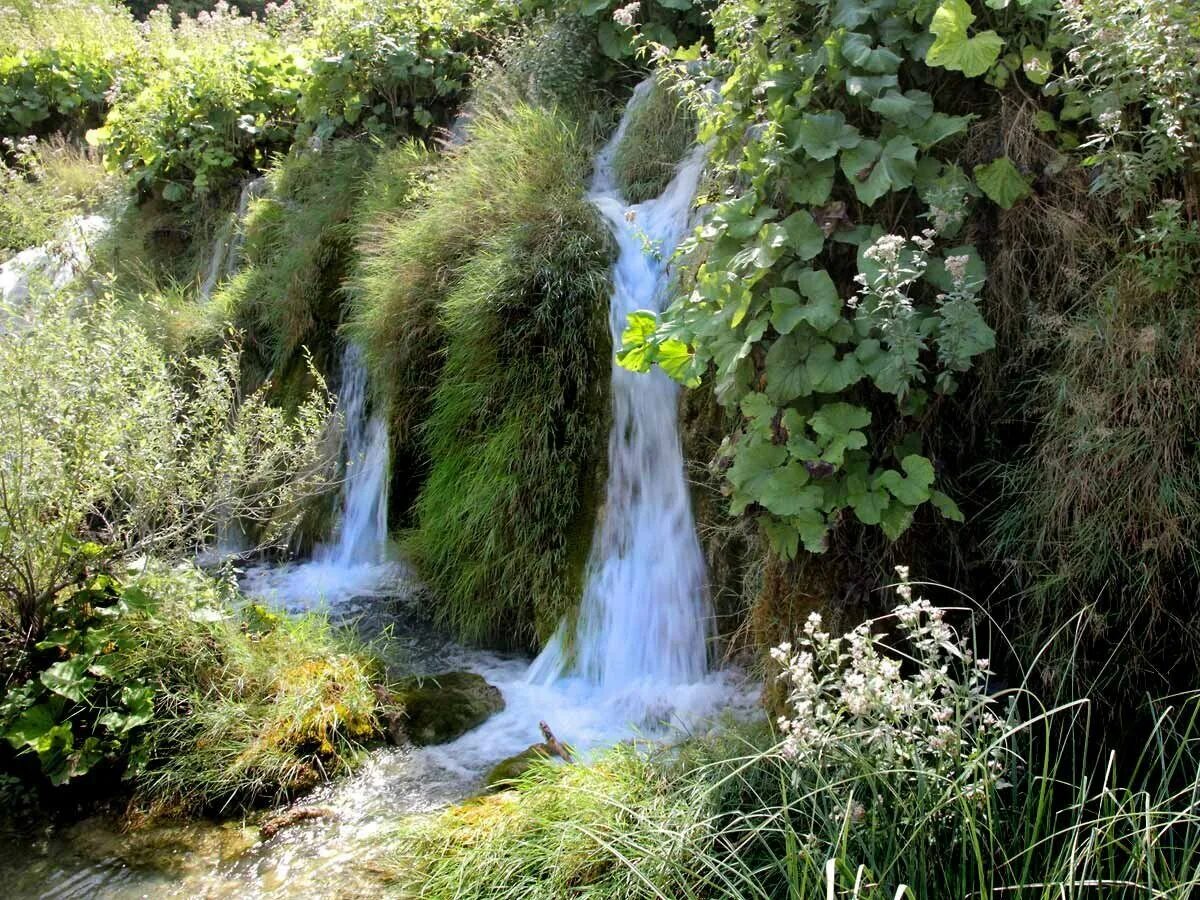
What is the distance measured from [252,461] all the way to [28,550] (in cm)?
111

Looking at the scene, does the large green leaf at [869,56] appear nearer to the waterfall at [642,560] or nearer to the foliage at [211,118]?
the waterfall at [642,560]

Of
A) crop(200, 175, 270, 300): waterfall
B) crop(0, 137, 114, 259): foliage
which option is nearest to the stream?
crop(200, 175, 270, 300): waterfall

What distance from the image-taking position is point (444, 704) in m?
4.35

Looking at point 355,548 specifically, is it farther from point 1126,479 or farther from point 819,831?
point 1126,479

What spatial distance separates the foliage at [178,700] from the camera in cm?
384

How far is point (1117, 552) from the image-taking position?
9.32ft

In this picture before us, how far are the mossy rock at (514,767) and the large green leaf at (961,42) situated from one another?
2.75m

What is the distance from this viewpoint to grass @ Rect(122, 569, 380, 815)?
12.5 feet

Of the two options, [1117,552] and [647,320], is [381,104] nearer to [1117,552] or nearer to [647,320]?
[647,320]

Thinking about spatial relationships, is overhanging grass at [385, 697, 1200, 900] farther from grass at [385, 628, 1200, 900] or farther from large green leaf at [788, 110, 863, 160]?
large green leaf at [788, 110, 863, 160]

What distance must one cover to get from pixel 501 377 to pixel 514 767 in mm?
2004

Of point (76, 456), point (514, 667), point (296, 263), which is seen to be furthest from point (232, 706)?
point (296, 263)

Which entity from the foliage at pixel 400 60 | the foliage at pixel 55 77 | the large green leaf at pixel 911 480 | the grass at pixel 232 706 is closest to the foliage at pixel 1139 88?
the large green leaf at pixel 911 480

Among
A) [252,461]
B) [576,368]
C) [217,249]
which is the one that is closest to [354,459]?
[252,461]
